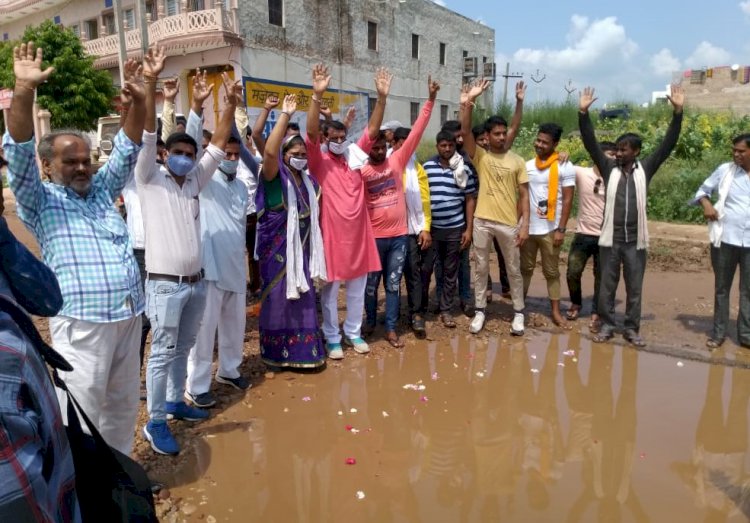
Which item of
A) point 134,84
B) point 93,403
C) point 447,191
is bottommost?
point 93,403

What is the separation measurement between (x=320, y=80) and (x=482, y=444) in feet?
10.2

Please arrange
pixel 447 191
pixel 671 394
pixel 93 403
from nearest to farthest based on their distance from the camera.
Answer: pixel 93 403
pixel 671 394
pixel 447 191

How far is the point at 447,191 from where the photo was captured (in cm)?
590

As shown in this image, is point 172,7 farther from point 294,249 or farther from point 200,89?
point 294,249

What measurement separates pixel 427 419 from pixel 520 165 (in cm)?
288

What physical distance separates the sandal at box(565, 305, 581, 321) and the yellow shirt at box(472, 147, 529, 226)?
1319mm

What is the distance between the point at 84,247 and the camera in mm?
2596

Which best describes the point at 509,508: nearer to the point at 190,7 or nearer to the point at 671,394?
the point at 671,394

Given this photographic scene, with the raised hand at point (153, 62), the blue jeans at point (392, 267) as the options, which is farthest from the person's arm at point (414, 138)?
the raised hand at point (153, 62)

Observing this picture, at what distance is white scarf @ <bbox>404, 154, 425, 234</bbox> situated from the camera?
5.82 metres

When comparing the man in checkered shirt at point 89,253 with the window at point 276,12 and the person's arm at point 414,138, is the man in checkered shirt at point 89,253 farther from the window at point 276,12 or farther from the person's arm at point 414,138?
→ the window at point 276,12

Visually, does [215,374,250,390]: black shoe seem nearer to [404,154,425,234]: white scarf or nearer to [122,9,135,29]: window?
[404,154,425,234]: white scarf

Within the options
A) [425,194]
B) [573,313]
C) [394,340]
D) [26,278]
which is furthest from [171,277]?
[573,313]

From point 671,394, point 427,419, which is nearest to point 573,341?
point 671,394
